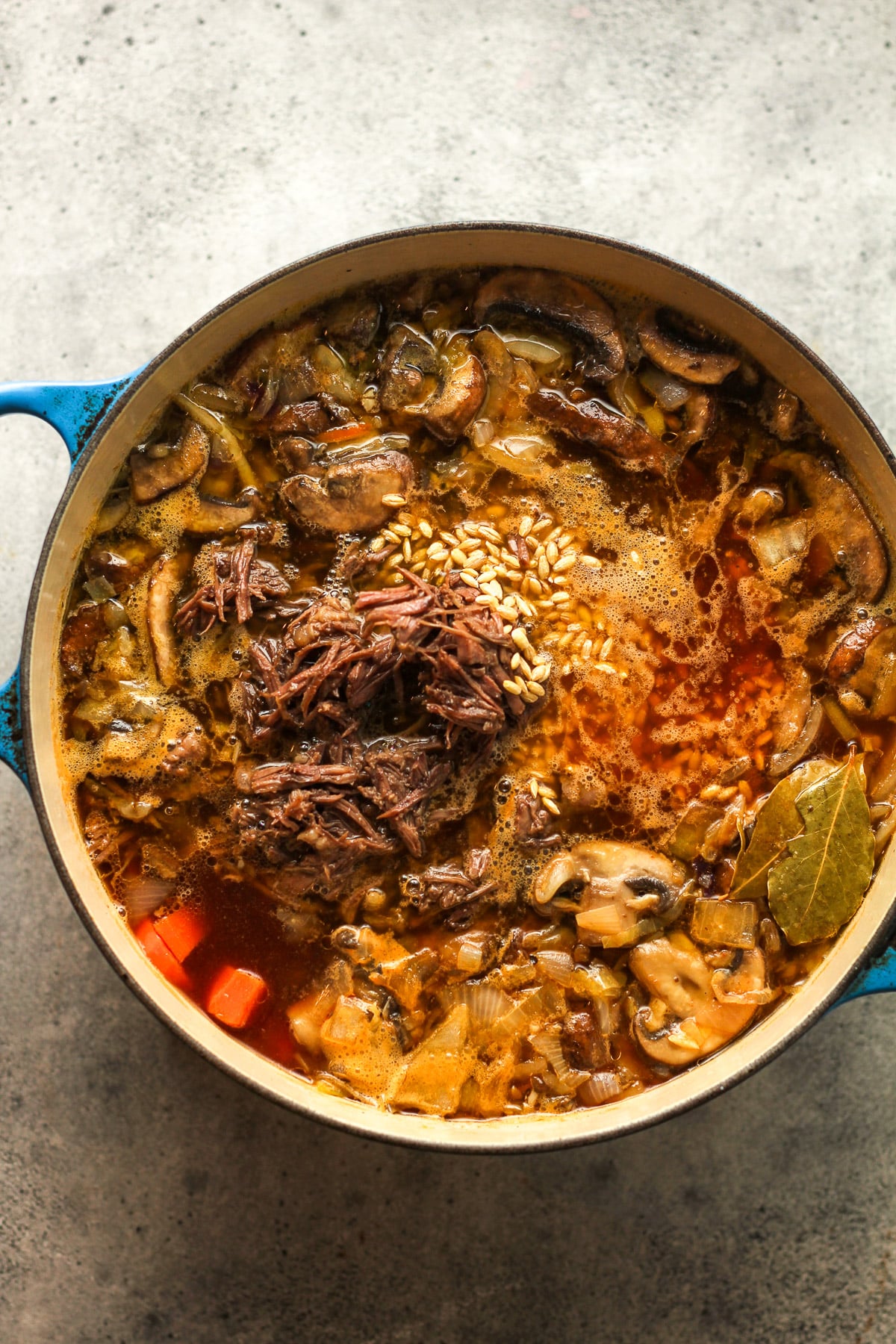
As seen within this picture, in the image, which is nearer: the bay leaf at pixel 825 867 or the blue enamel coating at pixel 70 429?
the blue enamel coating at pixel 70 429

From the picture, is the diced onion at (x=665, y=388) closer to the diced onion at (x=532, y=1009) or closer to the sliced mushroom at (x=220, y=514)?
the sliced mushroom at (x=220, y=514)

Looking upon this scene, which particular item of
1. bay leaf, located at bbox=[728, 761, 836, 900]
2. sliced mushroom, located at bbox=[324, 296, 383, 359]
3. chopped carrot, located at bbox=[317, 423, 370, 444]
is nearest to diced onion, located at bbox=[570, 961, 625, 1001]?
bay leaf, located at bbox=[728, 761, 836, 900]

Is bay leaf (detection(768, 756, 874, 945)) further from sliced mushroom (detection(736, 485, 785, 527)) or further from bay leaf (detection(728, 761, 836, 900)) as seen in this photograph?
sliced mushroom (detection(736, 485, 785, 527))

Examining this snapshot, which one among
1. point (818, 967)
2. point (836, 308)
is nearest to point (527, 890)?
point (818, 967)

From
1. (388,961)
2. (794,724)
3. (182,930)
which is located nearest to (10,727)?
(182,930)

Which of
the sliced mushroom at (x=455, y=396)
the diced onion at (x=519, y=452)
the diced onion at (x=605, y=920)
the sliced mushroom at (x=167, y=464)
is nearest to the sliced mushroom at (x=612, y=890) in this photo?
the diced onion at (x=605, y=920)

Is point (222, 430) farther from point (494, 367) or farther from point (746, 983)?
point (746, 983)
